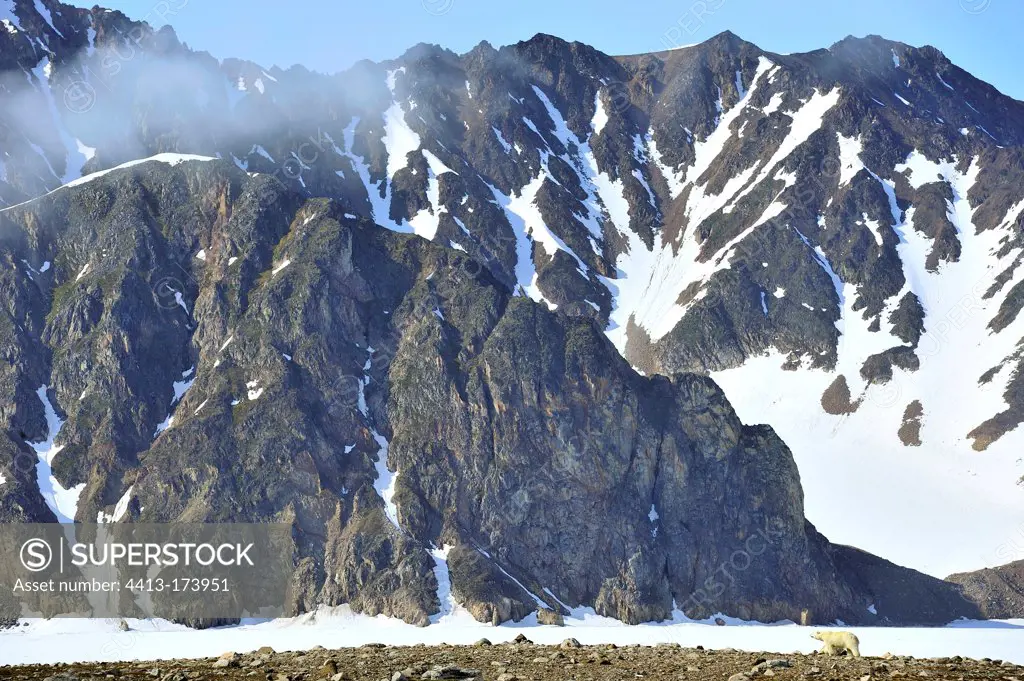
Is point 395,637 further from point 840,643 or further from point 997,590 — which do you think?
point 997,590

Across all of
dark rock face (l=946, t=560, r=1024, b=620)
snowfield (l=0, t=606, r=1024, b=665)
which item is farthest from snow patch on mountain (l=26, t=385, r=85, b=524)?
dark rock face (l=946, t=560, r=1024, b=620)

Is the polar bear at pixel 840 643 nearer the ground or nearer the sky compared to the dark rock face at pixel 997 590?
nearer the ground

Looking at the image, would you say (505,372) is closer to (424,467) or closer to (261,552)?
(424,467)

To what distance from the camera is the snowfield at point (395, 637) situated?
283ft

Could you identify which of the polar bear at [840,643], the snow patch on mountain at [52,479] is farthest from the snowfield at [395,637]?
the polar bear at [840,643]

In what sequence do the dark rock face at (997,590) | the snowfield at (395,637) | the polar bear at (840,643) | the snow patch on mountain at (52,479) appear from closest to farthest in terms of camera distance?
the polar bear at (840,643), the snowfield at (395,637), the snow patch on mountain at (52,479), the dark rock face at (997,590)

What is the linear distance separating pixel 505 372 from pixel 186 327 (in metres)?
53.3

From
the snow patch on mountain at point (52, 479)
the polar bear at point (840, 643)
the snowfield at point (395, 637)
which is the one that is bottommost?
the polar bear at point (840, 643)

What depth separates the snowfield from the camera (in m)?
86.2

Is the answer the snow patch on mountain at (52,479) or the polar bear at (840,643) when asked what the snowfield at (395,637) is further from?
the polar bear at (840,643)

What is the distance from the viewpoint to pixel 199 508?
157750 mm

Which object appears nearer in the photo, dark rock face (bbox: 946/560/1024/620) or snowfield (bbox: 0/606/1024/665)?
snowfield (bbox: 0/606/1024/665)

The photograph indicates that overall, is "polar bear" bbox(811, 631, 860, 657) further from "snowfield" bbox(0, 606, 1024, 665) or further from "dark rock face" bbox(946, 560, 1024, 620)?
"dark rock face" bbox(946, 560, 1024, 620)

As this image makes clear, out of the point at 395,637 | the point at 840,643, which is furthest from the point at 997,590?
the point at 840,643
